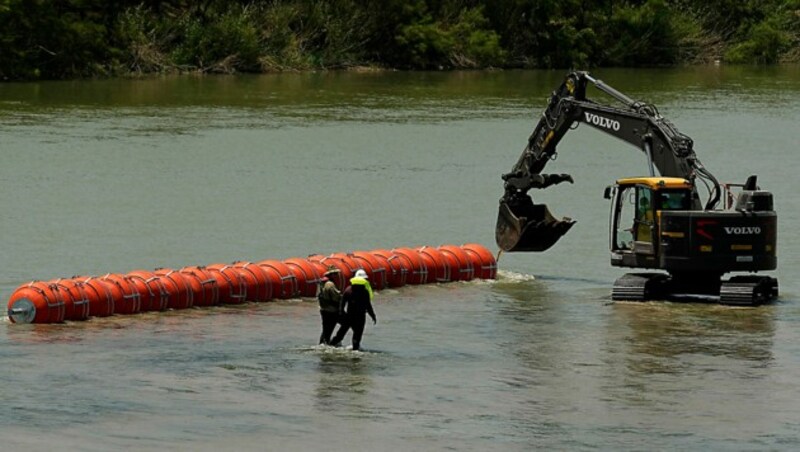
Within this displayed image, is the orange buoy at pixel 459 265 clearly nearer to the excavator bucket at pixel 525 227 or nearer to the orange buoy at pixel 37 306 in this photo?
the excavator bucket at pixel 525 227

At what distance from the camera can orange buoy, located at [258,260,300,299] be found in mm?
39713

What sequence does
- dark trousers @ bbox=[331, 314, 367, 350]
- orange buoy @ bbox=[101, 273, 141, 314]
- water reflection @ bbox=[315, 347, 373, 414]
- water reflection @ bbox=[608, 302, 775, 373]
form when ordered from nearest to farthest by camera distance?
water reflection @ bbox=[315, 347, 373, 414] < dark trousers @ bbox=[331, 314, 367, 350] < water reflection @ bbox=[608, 302, 775, 373] < orange buoy @ bbox=[101, 273, 141, 314]

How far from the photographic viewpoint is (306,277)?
131ft

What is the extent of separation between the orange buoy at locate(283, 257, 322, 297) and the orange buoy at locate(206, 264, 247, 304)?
134 cm

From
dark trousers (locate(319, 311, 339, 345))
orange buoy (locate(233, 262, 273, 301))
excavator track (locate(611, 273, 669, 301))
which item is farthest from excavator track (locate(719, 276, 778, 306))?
dark trousers (locate(319, 311, 339, 345))

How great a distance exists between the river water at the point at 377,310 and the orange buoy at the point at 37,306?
35cm

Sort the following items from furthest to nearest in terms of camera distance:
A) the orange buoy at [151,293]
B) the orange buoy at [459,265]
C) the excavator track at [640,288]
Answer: the orange buoy at [459,265]
the excavator track at [640,288]
the orange buoy at [151,293]

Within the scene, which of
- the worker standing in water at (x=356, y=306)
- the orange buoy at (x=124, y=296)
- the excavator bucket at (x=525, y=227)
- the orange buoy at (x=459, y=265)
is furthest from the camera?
the orange buoy at (x=459, y=265)

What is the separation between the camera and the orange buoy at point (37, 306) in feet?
118

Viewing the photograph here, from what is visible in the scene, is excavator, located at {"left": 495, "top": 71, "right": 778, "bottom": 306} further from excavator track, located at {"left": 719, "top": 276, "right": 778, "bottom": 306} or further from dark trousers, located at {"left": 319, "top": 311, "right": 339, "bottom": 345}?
dark trousers, located at {"left": 319, "top": 311, "right": 339, "bottom": 345}

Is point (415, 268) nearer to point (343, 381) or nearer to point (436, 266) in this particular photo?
point (436, 266)

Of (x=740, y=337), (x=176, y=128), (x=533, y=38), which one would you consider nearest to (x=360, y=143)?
(x=176, y=128)

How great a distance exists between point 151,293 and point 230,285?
1.88m

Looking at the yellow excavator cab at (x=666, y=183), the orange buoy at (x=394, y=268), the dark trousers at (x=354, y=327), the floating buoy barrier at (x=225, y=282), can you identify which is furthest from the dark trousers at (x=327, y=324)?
the yellow excavator cab at (x=666, y=183)
